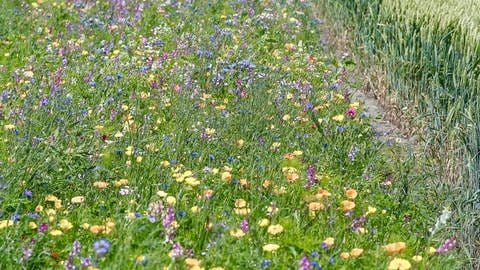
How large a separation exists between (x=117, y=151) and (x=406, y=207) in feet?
5.90

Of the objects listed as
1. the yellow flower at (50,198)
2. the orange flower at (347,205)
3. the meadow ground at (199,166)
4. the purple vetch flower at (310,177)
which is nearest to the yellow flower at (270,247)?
the meadow ground at (199,166)

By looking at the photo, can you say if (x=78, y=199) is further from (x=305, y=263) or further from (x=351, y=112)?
(x=351, y=112)

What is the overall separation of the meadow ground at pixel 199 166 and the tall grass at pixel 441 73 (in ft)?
0.73

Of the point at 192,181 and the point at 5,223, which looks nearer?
the point at 5,223

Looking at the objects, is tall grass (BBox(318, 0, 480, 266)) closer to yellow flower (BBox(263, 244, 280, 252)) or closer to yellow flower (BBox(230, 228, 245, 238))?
yellow flower (BBox(263, 244, 280, 252))

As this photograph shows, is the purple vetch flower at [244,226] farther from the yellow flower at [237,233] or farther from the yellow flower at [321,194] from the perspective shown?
the yellow flower at [321,194]

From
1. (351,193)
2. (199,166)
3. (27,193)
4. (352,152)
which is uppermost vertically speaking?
(27,193)

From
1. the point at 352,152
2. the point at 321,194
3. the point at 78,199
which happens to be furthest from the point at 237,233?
the point at 352,152

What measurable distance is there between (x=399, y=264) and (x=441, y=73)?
257 cm

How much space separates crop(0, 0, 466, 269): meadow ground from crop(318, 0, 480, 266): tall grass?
8.7 inches

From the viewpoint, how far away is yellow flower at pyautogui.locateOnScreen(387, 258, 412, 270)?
11.4 ft

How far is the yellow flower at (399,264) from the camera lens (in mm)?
3470

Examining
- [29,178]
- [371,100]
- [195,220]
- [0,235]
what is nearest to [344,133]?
[371,100]

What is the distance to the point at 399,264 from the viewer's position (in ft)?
11.6
